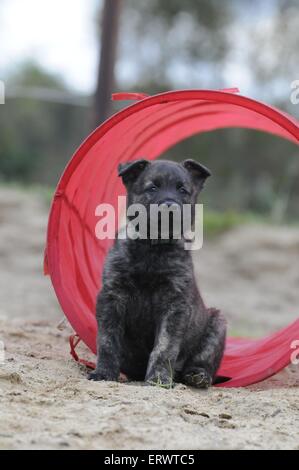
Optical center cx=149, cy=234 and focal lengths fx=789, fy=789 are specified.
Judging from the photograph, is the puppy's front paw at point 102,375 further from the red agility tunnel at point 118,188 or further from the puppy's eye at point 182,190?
the puppy's eye at point 182,190

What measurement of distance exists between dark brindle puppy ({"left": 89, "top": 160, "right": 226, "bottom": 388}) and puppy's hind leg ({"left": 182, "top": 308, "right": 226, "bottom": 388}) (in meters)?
0.01

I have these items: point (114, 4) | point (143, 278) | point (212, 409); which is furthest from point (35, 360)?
point (114, 4)

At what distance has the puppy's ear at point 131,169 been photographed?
570 centimetres

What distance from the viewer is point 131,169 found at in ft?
19.0

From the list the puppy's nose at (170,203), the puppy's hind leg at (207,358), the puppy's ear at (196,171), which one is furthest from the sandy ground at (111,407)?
the puppy's ear at (196,171)

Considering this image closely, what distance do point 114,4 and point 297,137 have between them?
361 inches

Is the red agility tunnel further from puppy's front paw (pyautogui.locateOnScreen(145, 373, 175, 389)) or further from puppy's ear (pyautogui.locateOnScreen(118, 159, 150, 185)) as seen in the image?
puppy's front paw (pyautogui.locateOnScreen(145, 373, 175, 389))

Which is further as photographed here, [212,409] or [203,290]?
[203,290]

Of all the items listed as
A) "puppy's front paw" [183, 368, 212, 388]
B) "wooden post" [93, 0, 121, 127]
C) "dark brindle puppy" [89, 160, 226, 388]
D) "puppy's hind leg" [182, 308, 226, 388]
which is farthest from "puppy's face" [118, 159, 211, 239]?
"wooden post" [93, 0, 121, 127]

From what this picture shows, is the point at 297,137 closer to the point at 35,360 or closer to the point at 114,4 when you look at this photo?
the point at 35,360

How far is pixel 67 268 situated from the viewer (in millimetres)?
6652

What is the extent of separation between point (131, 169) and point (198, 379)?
1615mm

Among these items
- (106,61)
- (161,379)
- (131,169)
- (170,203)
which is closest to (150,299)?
(161,379)

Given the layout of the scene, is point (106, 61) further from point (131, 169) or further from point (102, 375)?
point (102, 375)
